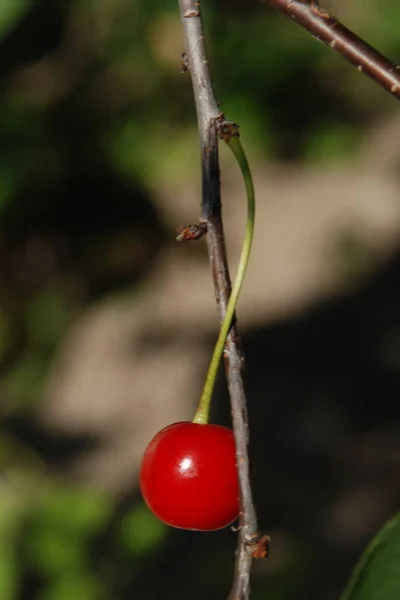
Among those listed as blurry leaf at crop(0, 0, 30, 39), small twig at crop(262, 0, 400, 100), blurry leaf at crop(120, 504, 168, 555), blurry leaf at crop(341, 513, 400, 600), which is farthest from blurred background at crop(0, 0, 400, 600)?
small twig at crop(262, 0, 400, 100)

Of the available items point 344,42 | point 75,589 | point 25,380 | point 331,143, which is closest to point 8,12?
point 25,380

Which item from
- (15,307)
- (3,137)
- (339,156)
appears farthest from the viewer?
(339,156)

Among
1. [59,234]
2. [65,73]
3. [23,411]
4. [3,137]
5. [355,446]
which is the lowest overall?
[355,446]

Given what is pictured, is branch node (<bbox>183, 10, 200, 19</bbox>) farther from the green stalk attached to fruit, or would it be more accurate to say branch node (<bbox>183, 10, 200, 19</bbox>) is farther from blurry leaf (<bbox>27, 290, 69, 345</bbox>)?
blurry leaf (<bbox>27, 290, 69, 345</bbox>)

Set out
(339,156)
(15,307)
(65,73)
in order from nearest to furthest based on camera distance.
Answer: (15,307), (65,73), (339,156)

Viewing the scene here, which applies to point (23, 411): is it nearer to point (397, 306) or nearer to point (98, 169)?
point (98, 169)

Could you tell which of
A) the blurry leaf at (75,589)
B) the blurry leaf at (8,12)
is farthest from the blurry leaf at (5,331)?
the blurry leaf at (8,12)

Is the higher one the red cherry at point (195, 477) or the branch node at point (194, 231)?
the branch node at point (194, 231)

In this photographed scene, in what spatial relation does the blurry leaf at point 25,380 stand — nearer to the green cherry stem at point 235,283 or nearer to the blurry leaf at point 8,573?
the blurry leaf at point 8,573

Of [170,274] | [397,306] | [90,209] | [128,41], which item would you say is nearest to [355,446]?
[397,306]
